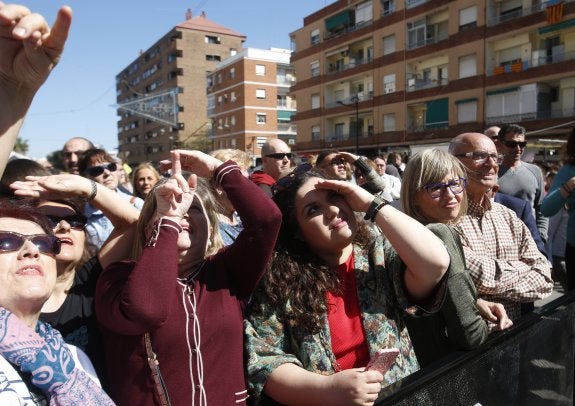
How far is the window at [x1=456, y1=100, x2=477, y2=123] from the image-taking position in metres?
27.5

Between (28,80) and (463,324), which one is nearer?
(28,80)

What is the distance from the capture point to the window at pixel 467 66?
2761 centimetres

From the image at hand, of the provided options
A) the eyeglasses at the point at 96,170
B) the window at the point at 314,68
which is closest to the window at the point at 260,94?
the window at the point at 314,68

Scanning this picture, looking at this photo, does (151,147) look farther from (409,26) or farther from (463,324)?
(463,324)

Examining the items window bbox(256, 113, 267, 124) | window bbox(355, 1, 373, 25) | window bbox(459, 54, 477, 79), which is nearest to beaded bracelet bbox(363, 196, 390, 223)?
window bbox(459, 54, 477, 79)

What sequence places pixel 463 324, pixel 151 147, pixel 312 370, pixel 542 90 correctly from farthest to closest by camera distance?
pixel 151 147 < pixel 542 90 < pixel 463 324 < pixel 312 370

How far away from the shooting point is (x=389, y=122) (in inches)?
1299

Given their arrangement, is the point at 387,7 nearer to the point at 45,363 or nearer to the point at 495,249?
the point at 495,249

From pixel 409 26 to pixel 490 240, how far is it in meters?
31.9

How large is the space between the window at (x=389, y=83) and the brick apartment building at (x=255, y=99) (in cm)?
1721

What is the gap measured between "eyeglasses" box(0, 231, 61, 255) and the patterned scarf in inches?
8.7

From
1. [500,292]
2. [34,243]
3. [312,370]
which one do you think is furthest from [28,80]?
[500,292]

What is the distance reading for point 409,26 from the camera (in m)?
31.1

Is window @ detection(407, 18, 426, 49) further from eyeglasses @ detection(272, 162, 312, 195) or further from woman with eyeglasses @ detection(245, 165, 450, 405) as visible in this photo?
woman with eyeglasses @ detection(245, 165, 450, 405)
